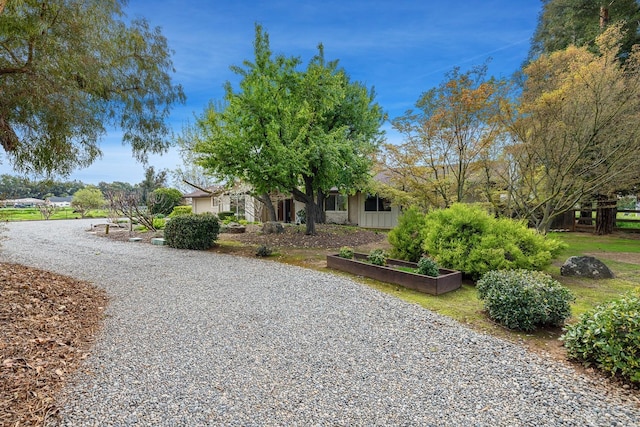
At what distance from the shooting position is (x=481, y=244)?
259 inches

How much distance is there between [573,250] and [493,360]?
1062 centimetres

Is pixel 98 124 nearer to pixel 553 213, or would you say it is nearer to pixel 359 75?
pixel 553 213

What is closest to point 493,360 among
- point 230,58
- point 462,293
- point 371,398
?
point 371,398

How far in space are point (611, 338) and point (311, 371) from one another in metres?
2.91

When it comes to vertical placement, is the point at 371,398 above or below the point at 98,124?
below

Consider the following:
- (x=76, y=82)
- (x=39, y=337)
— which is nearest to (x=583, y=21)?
(x=76, y=82)

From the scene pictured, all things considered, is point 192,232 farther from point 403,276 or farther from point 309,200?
point 403,276

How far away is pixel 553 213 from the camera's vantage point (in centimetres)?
934

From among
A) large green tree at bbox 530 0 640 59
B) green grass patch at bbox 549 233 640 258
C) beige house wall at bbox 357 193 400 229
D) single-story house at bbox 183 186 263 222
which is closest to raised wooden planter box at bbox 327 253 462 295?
green grass patch at bbox 549 233 640 258

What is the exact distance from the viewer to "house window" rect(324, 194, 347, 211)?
68.1 feet

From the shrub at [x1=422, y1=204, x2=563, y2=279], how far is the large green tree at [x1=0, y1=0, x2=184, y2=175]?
6840mm

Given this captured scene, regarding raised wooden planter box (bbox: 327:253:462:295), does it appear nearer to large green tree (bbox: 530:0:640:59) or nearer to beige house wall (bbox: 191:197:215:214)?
large green tree (bbox: 530:0:640:59)

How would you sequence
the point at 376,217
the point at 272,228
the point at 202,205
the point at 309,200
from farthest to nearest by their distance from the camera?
the point at 202,205 < the point at 376,217 < the point at 272,228 < the point at 309,200

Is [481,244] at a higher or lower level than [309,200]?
lower
